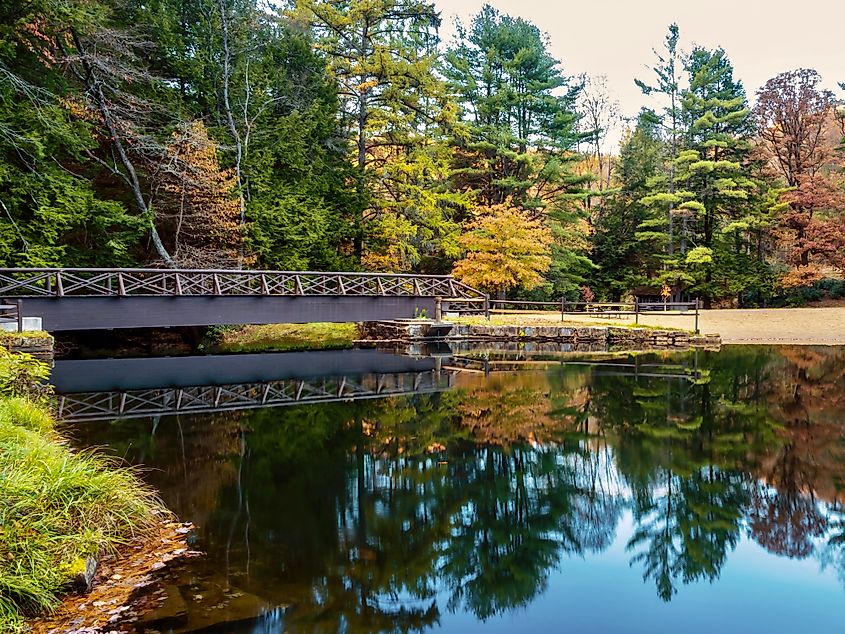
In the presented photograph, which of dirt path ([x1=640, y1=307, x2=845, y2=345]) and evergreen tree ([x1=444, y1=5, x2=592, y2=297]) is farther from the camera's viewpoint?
evergreen tree ([x1=444, y1=5, x2=592, y2=297])

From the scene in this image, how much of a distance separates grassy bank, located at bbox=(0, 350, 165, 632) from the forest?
50.4ft

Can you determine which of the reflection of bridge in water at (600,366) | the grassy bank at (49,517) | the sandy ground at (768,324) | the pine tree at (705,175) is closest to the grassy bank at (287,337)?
the reflection of bridge in water at (600,366)

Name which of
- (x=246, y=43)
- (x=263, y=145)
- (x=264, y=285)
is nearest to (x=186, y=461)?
(x=264, y=285)

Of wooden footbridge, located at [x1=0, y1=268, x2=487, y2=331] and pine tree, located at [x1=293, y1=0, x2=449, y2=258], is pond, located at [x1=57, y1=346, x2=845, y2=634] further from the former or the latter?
pine tree, located at [x1=293, y1=0, x2=449, y2=258]

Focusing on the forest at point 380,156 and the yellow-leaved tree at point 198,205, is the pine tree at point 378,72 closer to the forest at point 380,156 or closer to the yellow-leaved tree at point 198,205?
the forest at point 380,156

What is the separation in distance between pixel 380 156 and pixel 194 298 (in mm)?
17889

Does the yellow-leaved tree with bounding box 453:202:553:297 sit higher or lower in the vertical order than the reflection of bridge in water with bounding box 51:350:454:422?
higher

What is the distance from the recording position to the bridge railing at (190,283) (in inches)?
650

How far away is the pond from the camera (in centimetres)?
478

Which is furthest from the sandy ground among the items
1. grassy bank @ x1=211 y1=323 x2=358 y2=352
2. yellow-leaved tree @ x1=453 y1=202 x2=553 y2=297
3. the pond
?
the pond

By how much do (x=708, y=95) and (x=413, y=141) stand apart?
56.9 ft

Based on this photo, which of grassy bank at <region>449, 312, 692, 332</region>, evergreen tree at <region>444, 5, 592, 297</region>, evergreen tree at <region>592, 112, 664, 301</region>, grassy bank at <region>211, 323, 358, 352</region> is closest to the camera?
grassy bank at <region>449, 312, 692, 332</region>

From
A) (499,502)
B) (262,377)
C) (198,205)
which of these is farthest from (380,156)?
(499,502)

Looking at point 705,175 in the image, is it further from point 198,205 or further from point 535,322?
point 198,205
